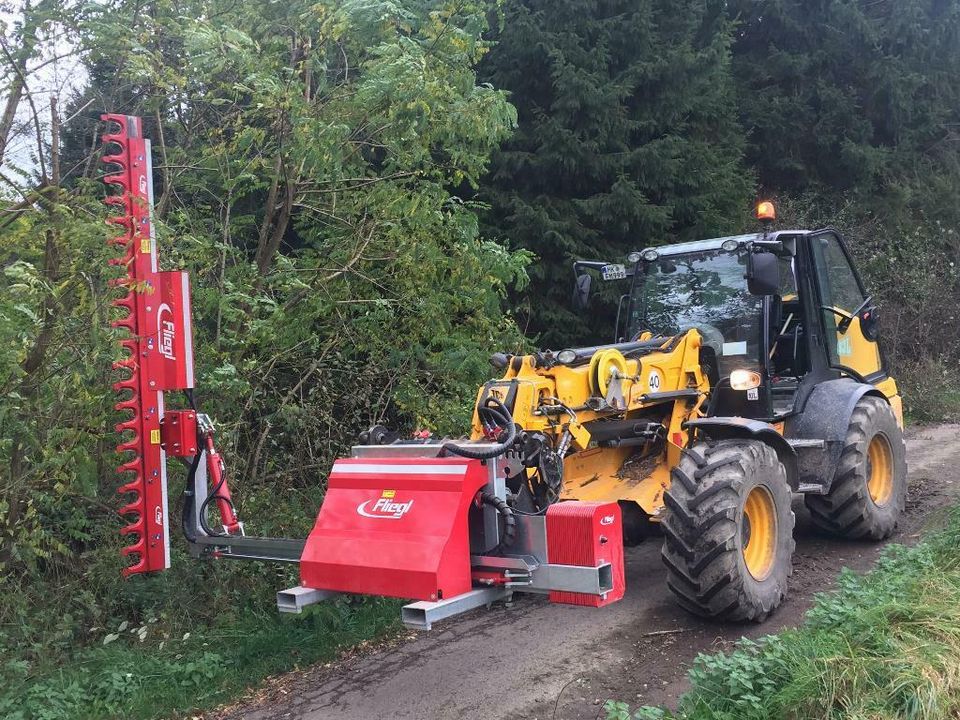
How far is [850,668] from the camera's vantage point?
12.0ft

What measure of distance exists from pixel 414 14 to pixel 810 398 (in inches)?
167

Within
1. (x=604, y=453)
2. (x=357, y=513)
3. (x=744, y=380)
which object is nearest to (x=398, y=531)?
(x=357, y=513)

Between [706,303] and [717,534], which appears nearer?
[717,534]

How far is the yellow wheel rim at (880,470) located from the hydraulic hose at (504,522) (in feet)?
13.0

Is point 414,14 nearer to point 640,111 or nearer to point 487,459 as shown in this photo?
point 487,459

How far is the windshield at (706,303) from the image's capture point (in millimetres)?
6648

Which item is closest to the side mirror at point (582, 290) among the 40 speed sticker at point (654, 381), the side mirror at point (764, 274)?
the 40 speed sticker at point (654, 381)

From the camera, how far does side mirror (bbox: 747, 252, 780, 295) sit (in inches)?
233

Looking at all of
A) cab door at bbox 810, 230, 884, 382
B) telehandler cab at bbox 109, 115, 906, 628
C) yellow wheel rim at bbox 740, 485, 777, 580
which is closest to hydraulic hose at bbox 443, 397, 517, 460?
telehandler cab at bbox 109, 115, 906, 628

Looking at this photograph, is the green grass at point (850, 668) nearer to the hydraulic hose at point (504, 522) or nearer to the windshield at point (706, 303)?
the hydraulic hose at point (504, 522)

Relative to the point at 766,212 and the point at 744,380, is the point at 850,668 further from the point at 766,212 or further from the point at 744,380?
the point at 766,212

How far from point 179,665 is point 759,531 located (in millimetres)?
3570

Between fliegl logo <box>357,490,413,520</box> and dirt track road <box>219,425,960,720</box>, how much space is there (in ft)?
3.20

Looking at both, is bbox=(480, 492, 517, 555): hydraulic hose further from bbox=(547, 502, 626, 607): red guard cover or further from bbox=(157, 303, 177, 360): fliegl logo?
bbox=(157, 303, 177, 360): fliegl logo
